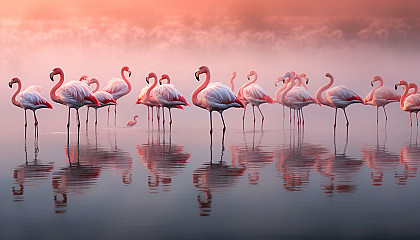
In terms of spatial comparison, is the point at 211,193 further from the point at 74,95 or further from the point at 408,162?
the point at 74,95

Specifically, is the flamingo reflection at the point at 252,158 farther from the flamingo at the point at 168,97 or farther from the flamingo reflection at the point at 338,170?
the flamingo at the point at 168,97

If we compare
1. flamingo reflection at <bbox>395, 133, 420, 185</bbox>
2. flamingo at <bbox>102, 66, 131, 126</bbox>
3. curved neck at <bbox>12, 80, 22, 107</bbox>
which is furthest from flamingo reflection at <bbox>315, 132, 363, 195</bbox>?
flamingo at <bbox>102, 66, 131, 126</bbox>

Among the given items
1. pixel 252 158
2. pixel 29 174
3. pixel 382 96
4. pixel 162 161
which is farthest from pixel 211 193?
→ pixel 382 96

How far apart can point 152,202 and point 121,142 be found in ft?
24.3

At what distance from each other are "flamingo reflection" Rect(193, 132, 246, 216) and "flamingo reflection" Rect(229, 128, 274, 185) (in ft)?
0.57

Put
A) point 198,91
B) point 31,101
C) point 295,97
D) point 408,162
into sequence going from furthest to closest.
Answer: point 295,97
point 31,101
point 198,91
point 408,162

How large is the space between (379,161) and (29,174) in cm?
548

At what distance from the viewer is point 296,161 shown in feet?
30.5

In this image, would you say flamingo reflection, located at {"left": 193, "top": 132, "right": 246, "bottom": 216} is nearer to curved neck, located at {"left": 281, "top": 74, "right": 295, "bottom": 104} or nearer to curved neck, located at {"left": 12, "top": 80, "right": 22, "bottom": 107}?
curved neck, located at {"left": 12, "top": 80, "right": 22, "bottom": 107}

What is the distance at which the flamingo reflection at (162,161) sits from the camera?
7.24 m

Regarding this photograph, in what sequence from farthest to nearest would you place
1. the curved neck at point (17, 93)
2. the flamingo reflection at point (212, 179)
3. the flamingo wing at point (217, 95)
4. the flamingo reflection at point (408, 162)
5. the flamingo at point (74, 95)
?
the curved neck at point (17, 93)
the flamingo at point (74, 95)
the flamingo wing at point (217, 95)
the flamingo reflection at point (408, 162)
the flamingo reflection at point (212, 179)

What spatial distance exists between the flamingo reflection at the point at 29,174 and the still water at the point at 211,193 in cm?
1

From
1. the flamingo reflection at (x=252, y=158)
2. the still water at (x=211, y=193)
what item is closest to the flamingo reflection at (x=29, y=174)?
the still water at (x=211, y=193)

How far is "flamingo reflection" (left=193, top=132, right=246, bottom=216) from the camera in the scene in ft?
19.5
